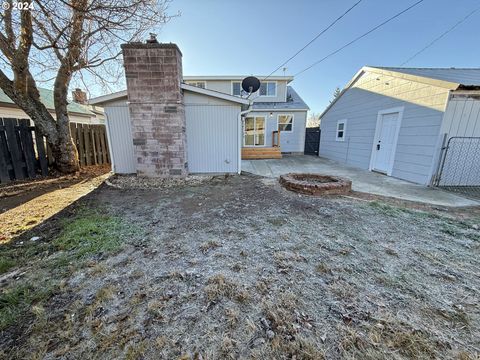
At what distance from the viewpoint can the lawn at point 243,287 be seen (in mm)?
1479

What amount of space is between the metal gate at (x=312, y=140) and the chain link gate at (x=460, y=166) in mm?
8338

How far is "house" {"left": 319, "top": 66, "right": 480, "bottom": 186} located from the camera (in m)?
5.48

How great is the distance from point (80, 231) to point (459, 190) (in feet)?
29.0

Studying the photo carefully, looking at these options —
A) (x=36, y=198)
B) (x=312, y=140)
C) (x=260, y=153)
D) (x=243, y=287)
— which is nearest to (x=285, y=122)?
(x=312, y=140)

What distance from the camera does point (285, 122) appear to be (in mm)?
13062

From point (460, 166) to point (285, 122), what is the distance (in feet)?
28.3

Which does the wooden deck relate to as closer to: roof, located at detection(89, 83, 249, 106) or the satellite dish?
the satellite dish

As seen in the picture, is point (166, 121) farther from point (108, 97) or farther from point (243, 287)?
point (243, 287)

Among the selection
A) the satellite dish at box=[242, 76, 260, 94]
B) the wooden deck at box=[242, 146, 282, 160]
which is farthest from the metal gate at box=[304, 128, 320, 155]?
the satellite dish at box=[242, 76, 260, 94]

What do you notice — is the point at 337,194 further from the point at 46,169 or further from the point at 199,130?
the point at 46,169

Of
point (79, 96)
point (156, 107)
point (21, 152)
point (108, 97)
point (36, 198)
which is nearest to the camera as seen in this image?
point (36, 198)

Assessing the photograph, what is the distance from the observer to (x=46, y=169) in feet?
21.7

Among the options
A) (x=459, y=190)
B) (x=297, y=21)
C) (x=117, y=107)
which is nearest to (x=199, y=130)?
(x=117, y=107)

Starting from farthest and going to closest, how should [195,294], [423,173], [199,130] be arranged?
[199,130], [423,173], [195,294]
